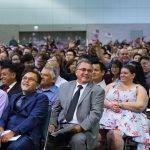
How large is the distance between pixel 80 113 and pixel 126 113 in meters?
0.74

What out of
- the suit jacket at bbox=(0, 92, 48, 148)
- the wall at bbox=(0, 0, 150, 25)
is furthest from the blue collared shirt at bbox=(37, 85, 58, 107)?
the wall at bbox=(0, 0, 150, 25)

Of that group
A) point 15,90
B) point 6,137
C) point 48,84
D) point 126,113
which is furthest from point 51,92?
point 6,137

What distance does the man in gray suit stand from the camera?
4.49m

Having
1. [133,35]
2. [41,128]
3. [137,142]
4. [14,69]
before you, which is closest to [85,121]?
[41,128]

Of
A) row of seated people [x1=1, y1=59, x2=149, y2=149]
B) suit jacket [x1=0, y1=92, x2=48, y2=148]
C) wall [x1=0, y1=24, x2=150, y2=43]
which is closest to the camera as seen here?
suit jacket [x1=0, y1=92, x2=48, y2=148]

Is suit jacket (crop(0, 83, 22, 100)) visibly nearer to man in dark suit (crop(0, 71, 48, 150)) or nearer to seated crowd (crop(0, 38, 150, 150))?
seated crowd (crop(0, 38, 150, 150))

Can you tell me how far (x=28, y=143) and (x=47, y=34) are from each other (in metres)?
16.8

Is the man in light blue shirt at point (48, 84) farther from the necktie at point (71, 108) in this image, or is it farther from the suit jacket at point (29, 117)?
the suit jacket at point (29, 117)

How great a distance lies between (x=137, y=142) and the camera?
492cm

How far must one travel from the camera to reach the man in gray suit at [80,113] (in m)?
4.49

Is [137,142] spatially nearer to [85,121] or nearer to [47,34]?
[85,121]

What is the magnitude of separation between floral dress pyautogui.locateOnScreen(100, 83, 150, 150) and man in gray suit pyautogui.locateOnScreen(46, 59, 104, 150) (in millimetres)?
483

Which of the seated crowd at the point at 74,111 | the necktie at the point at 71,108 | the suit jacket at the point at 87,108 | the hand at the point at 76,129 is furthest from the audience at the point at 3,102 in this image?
the hand at the point at 76,129

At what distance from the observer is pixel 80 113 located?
15.3 feet
